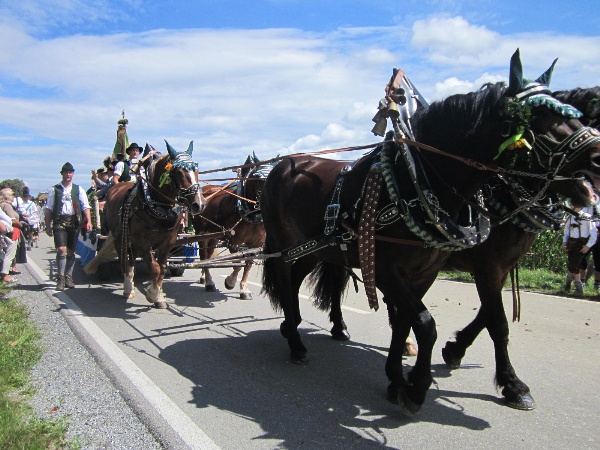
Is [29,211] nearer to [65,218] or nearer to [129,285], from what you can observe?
[65,218]

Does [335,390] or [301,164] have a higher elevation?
[301,164]

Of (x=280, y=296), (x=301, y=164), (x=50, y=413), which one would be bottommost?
(x=50, y=413)

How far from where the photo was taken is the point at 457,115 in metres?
3.66

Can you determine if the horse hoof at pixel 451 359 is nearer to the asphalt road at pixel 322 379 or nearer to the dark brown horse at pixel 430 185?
the asphalt road at pixel 322 379

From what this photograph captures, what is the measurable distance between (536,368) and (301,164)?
9.82 feet

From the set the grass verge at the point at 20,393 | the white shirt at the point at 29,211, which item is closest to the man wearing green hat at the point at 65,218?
the grass verge at the point at 20,393

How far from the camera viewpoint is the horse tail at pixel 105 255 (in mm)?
8601

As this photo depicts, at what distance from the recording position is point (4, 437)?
3.29m

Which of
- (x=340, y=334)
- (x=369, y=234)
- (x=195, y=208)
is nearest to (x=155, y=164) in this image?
(x=195, y=208)

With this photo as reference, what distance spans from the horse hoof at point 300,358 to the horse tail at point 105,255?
4.53 metres

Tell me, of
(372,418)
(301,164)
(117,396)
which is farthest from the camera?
(301,164)

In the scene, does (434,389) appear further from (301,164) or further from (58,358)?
(58,358)

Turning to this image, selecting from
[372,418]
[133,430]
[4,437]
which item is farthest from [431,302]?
[4,437]

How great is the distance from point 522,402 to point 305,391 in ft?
5.60
